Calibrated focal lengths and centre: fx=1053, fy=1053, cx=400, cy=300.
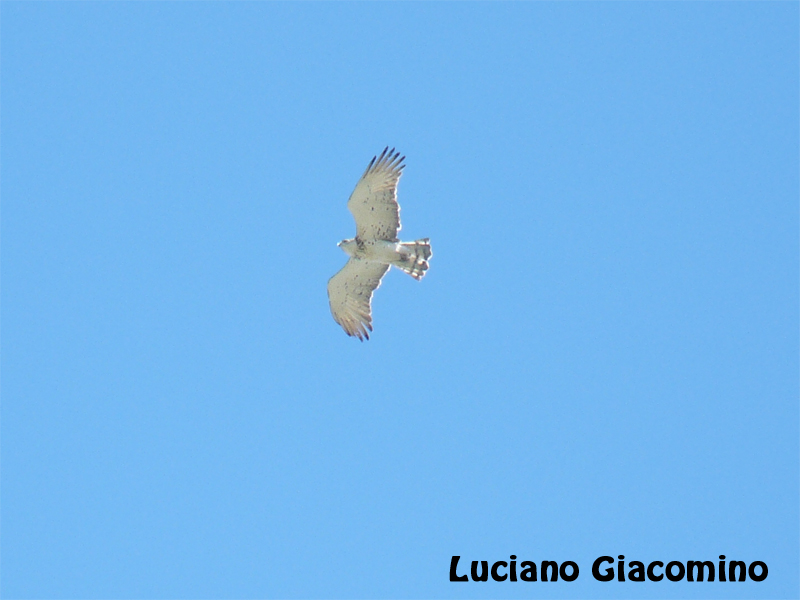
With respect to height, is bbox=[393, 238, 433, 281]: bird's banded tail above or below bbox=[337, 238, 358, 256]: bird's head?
below

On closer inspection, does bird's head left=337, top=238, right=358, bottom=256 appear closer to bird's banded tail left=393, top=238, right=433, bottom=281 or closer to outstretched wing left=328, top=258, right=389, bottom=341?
outstretched wing left=328, top=258, right=389, bottom=341

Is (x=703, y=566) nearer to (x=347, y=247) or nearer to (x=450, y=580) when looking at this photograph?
(x=450, y=580)

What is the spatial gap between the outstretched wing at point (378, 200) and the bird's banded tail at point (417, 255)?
0.86ft

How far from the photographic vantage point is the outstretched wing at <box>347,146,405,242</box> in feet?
53.5

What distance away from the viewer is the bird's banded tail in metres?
16.6

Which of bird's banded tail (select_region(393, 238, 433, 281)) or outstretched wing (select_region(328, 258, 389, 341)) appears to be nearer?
bird's banded tail (select_region(393, 238, 433, 281))

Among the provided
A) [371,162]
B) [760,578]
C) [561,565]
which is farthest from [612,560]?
[371,162]

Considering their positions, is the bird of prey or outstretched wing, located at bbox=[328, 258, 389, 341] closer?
the bird of prey

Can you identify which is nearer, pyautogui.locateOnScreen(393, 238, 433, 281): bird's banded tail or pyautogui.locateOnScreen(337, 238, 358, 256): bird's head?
pyautogui.locateOnScreen(393, 238, 433, 281): bird's banded tail

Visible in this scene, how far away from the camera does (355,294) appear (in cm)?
1781

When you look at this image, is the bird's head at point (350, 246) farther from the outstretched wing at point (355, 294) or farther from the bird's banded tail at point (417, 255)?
the bird's banded tail at point (417, 255)

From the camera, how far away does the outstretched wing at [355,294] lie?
1739cm

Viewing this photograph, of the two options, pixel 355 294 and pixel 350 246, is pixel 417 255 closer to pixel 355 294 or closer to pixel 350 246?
pixel 350 246

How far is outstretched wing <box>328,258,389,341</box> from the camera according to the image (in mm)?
17391
